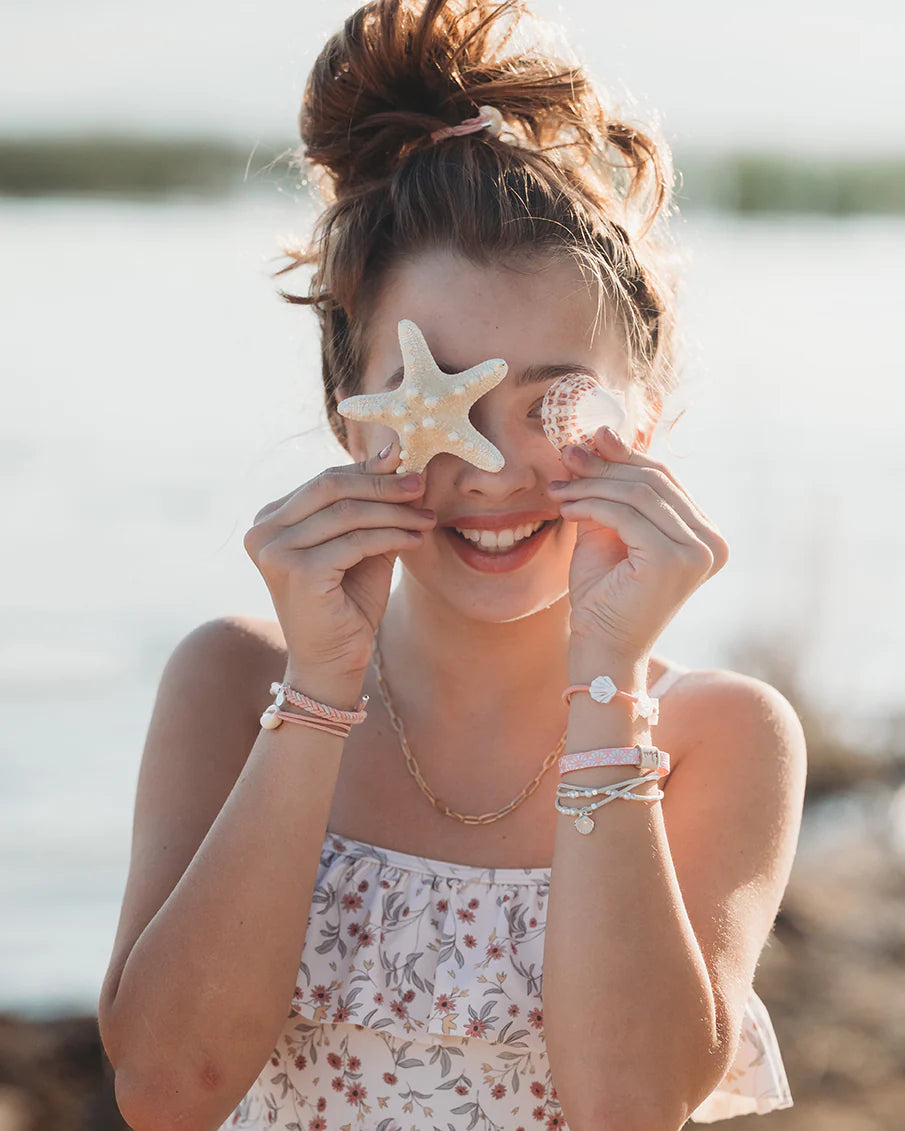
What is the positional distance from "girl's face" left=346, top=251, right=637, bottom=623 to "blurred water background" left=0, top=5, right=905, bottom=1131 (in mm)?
424

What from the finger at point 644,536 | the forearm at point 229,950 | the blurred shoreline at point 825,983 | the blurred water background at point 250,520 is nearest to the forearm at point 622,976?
the finger at point 644,536

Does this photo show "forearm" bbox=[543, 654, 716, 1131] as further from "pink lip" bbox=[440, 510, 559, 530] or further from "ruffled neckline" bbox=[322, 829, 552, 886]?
"pink lip" bbox=[440, 510, 559, 530]

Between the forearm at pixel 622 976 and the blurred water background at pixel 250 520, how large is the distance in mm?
783

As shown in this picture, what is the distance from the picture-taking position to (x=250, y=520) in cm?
970

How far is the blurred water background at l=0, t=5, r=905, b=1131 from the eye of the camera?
16.0 feet

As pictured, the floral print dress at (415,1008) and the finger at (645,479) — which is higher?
the finger at (645,479)

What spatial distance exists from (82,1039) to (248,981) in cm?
251

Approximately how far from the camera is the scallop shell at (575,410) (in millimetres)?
2334

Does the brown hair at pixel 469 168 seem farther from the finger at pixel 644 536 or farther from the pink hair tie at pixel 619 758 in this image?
the pink hair tie at pixel 619 758

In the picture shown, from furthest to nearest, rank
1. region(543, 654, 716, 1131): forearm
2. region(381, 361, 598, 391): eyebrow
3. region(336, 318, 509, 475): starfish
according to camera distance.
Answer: region(381, 361, 598, 391): eyebrow
region(336, 318, 509, 475): starfish
region(543, 654, 716, 1131): forearm

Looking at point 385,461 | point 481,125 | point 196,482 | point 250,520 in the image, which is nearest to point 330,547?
point 385,461

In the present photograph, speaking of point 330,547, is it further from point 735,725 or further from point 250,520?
point 250,520

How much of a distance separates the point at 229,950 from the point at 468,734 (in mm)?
737

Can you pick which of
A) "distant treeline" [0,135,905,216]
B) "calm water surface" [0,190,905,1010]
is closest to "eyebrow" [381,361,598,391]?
"calm water surface" [0,190,905,1010]
